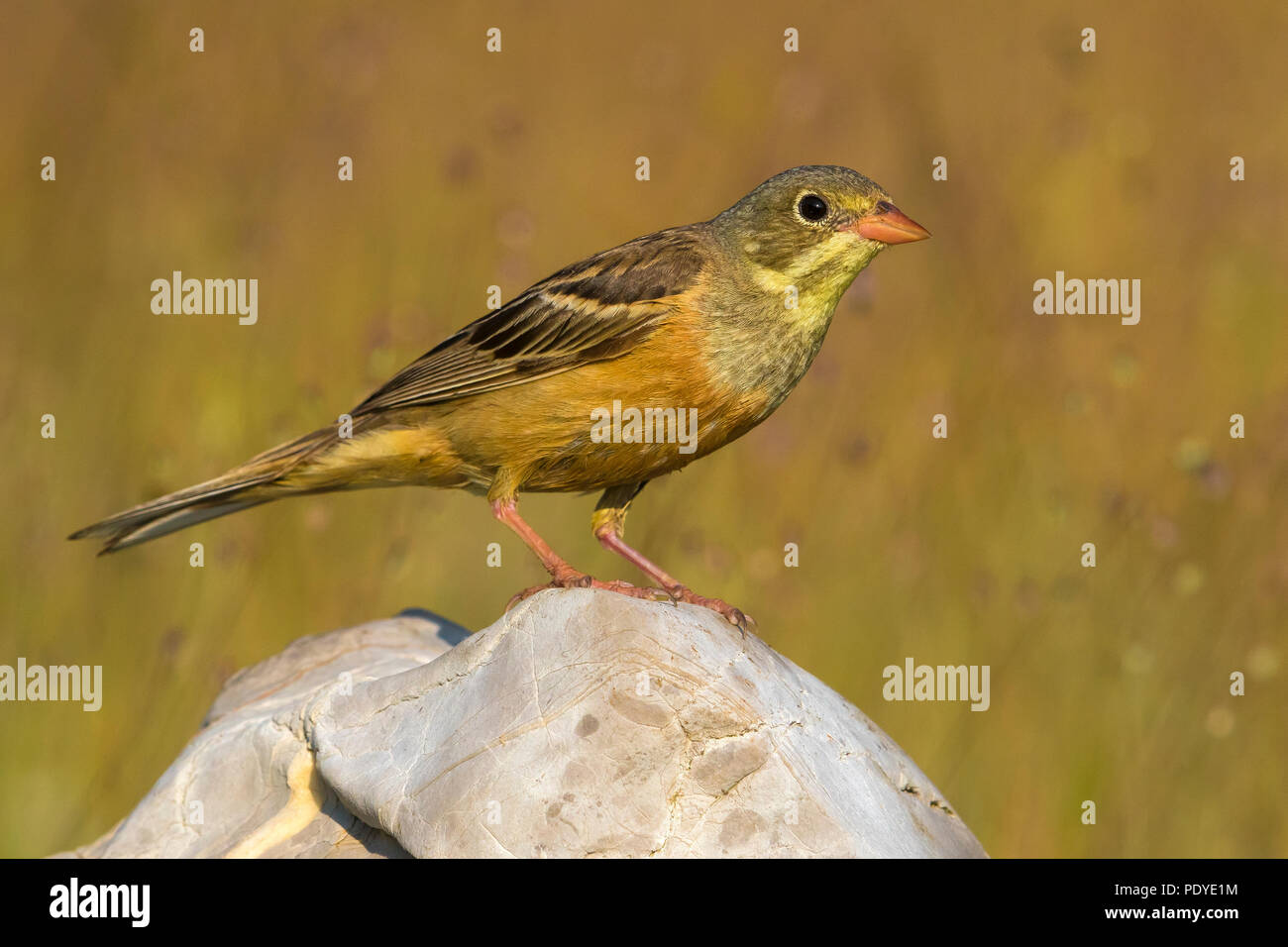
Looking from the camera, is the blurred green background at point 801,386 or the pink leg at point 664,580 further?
the blurred green background at point 801,386

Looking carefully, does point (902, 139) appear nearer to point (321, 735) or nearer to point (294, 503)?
point (294, 503)

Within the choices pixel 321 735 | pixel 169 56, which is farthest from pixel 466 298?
pixel 321 735

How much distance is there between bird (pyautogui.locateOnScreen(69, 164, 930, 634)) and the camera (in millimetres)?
5613

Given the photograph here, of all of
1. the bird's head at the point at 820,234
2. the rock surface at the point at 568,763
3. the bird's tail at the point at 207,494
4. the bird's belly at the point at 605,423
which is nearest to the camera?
the rock surface at the point at 568,763

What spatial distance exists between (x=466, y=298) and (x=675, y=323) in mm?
2239

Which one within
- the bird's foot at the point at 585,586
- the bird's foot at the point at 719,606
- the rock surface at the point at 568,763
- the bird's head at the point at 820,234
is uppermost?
the bird's head at the point at 820,234

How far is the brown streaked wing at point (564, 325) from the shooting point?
587cm

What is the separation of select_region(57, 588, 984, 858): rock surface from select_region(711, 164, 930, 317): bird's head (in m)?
1.45

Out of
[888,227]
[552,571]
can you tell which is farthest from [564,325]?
[888,227]

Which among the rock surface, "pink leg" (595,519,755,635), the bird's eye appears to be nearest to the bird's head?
the bird's eye

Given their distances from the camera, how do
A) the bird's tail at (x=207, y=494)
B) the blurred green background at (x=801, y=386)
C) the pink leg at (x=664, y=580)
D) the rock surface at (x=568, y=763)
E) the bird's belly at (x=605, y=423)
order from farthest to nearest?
1. the blurred green background at (x=801, y=386)
2. the bird's tail at (x=207, y=494)
3. the bird's belly at (x=605, y=423)
4. the pink leg at (x=664, y=580)
5. the rock surface at (x=568, y=763)

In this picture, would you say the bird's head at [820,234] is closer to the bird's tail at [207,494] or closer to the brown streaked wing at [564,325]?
the brown streaked wing at [564,325]

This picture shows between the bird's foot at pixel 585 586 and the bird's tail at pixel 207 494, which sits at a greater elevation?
the bird's tail at pixel 207 494

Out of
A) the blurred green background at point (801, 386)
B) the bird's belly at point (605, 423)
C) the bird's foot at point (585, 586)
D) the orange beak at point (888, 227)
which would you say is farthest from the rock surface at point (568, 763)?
the orange beak at point (888, 227)
